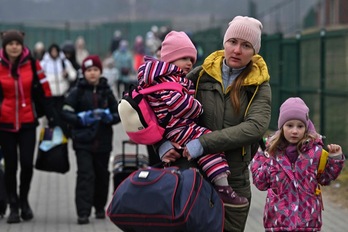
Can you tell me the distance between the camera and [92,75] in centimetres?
1040

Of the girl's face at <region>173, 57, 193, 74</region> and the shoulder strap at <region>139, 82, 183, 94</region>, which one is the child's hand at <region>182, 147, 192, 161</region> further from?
the girl's face at <region>173, 57, 193, 74</region>

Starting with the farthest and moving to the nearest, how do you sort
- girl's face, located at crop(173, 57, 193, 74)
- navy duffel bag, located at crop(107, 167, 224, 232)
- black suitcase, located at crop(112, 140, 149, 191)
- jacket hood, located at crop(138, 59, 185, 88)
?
black suitcase, located at crop(112, 140, 149, 191), girl's face, located at crop(173, 57, 193, 74), jacket hood, located at crop(138, 59, 185, 88), navy duffel bag, located at crop(107, 167, 224, 232)

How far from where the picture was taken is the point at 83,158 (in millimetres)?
10375

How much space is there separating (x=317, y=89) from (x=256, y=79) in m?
9.13

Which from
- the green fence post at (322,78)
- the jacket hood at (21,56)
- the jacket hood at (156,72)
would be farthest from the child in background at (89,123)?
the green fence post at (322,78)

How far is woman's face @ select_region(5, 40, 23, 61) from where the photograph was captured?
10.2 meters

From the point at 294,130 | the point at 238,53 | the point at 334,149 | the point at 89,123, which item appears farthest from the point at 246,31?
the point at 89,123

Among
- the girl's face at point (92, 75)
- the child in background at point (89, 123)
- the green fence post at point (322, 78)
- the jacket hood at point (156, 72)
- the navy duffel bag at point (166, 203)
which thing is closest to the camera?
the navy duffel bag at point (166, 203)

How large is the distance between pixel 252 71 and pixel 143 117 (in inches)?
27.9

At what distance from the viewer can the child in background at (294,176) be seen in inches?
249

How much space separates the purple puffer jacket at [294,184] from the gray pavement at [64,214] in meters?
3.58

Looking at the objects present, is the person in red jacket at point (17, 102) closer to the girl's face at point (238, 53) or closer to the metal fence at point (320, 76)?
the girl's face at point (238, 53)

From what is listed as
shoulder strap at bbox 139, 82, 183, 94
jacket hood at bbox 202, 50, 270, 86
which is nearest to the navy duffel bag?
shoulder strap at bbox 139, 82, 183, 94

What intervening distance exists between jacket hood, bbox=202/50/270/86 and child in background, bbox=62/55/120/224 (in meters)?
4.19
